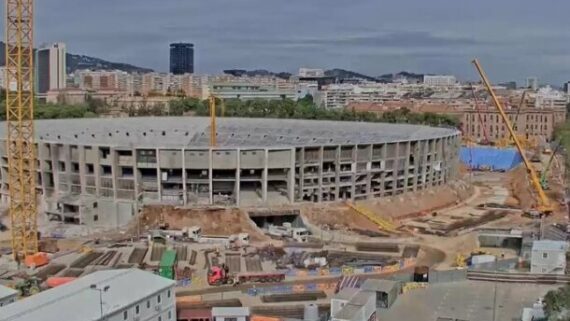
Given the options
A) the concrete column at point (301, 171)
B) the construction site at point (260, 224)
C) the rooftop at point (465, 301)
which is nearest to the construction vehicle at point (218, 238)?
the construction site at point (260, 224)

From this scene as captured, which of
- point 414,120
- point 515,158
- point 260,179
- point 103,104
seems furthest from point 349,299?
point 103,104

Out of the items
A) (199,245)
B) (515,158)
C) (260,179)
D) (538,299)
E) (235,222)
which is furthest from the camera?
(515,158)

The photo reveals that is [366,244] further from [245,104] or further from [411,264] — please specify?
[245,104]

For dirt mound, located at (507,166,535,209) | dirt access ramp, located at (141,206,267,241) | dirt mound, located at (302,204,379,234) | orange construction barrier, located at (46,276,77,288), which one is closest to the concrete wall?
dirt access ramp, located at (141,206,267,241)

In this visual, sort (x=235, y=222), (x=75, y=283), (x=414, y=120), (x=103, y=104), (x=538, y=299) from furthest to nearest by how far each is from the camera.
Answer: (x=103, y=104) → (x=414, y=120) → (x=235, y=222) → (x=538, y=299) → (x=75, y=283)

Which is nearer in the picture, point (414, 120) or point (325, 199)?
point (325, 199)

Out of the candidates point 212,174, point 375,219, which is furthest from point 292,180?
point 375,219

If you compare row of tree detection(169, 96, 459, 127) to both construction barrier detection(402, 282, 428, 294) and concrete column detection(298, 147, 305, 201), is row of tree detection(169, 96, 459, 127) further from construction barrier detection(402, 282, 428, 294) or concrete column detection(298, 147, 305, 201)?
construction barrier detection(402, 282, 428, 294)
